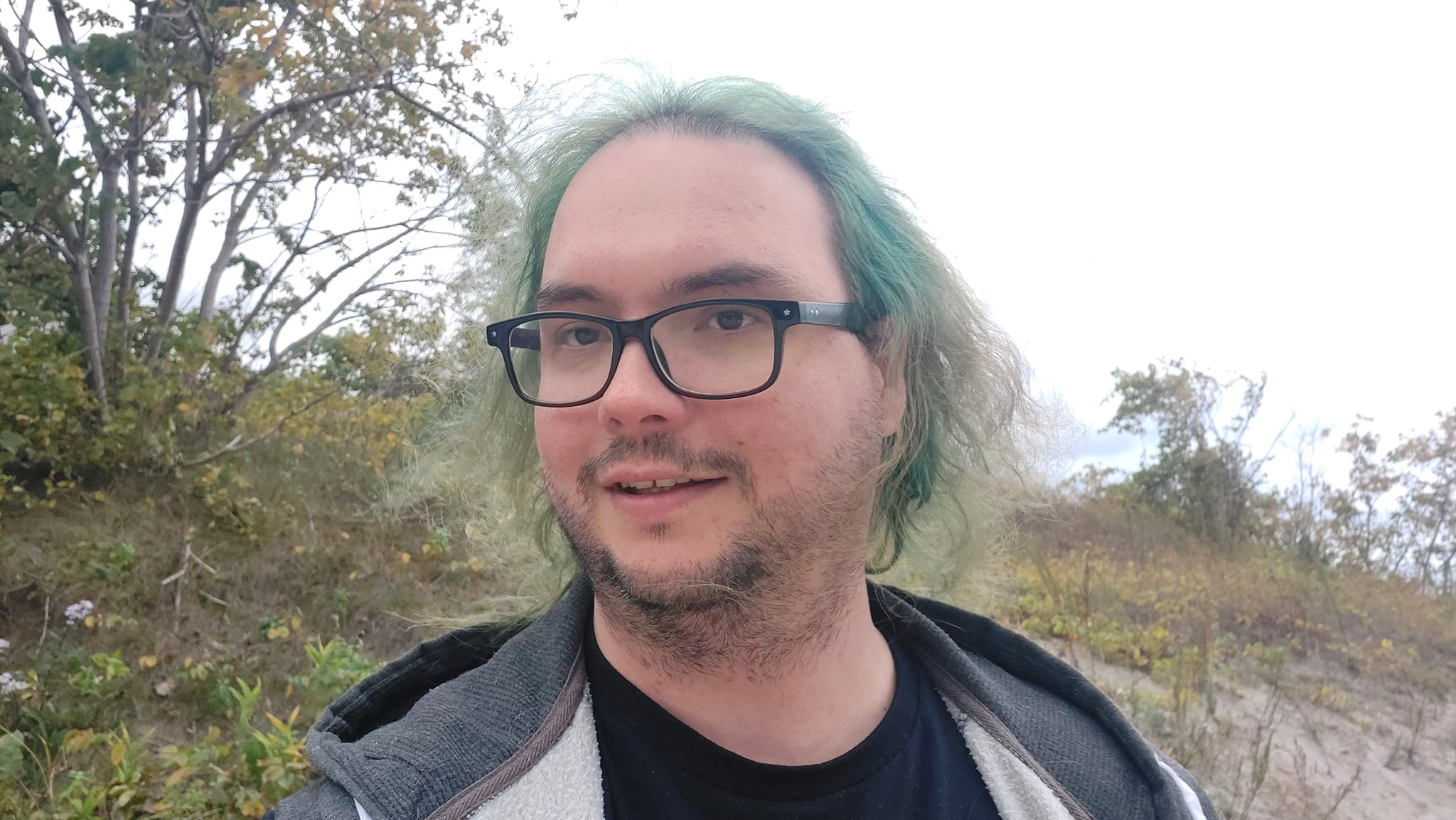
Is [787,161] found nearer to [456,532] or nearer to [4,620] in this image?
[456,532]

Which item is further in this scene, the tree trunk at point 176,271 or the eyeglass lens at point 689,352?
the tree trunk at point 176,271

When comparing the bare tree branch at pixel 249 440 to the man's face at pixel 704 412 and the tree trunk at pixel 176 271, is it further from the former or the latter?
the man's face at pixel 704 412

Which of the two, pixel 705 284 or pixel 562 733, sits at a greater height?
pixel 705 284

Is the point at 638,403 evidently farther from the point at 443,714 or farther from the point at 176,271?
the point at 176,271

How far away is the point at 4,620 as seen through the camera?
9.74ft

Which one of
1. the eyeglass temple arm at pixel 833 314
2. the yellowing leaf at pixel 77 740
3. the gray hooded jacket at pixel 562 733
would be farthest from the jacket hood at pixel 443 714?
the yellowing leaf at pixel 77 740

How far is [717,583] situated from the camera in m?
1.14

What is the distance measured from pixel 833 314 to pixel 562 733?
0.79m

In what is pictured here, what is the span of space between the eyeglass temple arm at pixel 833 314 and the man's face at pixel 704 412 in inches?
0.7

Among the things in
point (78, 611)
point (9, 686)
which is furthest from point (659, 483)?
point (78, 611)

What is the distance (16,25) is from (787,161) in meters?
3.75

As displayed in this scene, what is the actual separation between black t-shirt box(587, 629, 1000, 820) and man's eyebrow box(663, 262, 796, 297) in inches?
24.7

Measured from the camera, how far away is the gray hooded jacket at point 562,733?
1036mm

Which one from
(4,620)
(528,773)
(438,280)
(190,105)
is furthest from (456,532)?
(528,773)
